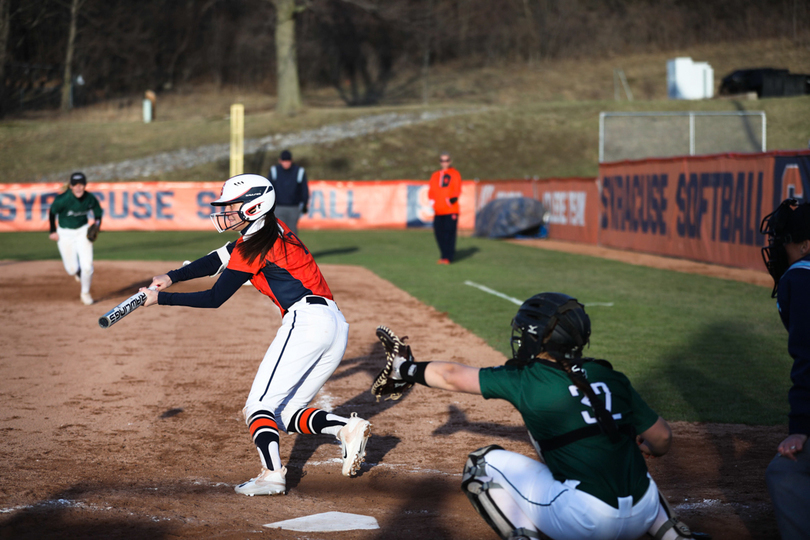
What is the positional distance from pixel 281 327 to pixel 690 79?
4357cm

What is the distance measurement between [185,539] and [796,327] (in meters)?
3.12

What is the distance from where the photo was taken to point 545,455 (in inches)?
132

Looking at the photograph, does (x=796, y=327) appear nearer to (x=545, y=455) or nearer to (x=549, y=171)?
(x=545, y=455)

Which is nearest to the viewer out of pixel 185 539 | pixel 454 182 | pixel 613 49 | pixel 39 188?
pixel 185 539

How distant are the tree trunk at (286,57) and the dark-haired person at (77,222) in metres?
29.2

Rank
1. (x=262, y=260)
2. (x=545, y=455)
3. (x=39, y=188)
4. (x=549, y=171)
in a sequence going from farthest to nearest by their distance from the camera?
1. (x=549, y=171)
2. (x=39, y=188)
3. (x=262, y=260)
4. (x=545, y=455)

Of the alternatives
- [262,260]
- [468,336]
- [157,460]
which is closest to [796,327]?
[262,260]

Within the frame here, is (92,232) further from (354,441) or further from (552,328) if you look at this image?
(552,328)

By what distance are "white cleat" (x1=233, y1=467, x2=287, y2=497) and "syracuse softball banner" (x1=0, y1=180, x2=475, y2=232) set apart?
24.8 meters

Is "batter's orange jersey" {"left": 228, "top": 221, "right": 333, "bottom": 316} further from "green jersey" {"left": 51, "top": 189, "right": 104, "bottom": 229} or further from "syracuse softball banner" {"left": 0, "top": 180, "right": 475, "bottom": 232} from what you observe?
"syracuse softball banner" {"left": 0, "top": 180, "right": 475, "bottom": 232}

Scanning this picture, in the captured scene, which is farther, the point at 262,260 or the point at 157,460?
the point at 157,460

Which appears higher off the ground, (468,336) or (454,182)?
(454,182)

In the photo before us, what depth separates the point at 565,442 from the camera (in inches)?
127

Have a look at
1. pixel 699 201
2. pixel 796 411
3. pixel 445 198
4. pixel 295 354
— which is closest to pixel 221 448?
pixel 295 354
